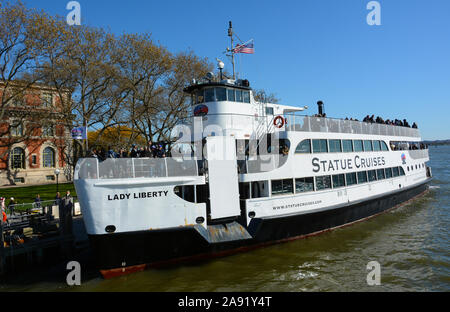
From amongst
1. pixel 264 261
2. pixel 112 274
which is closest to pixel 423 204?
pixel 264 261

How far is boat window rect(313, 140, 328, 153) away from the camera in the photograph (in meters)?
13.5

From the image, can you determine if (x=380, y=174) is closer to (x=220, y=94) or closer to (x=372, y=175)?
(x=372, y=175)

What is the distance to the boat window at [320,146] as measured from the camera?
44.2ft

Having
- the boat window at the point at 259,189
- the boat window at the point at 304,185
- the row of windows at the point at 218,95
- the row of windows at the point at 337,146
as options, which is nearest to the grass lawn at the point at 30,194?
the row of windows at the point at 218,95

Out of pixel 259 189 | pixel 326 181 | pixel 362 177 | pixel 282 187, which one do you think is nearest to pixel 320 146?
pixel 326 181

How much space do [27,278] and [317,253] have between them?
10.6 meters

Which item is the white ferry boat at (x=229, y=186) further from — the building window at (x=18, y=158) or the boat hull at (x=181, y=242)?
the building window at (x=18, y=158)

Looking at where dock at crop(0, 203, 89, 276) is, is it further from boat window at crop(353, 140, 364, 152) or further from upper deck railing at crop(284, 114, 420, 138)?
boat window at crop(353, 140, 364, 152)

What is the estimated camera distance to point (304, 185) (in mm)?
12711

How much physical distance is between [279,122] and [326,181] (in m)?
3.66

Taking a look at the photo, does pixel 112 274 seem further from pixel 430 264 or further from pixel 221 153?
pixel 430 264

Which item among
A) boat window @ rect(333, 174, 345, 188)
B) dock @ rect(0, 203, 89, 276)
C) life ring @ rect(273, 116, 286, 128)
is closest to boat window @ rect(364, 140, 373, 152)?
boat window @ rect(333, 174, 345, 188)

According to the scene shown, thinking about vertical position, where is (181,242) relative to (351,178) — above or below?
below

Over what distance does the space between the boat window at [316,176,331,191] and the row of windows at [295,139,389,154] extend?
1281 mm
